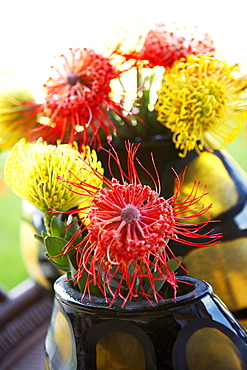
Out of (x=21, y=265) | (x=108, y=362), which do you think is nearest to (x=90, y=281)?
(x=108, y=362)

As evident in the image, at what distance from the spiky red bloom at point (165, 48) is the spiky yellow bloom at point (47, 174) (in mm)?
80

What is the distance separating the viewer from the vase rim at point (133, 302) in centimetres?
18

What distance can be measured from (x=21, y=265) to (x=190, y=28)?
0.73 meters

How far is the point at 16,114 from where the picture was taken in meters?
0.29

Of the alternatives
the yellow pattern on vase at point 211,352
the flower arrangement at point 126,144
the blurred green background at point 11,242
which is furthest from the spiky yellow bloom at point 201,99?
the blurred green background at point 11,242

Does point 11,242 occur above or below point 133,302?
below

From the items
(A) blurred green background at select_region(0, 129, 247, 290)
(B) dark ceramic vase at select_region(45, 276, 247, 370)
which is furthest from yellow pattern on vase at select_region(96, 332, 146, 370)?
(A) blurred green background at select_region(0, 129, 247, 290)

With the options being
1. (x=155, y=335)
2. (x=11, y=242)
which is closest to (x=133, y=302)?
(x=155, y=335)

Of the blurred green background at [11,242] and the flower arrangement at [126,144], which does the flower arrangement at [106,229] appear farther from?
the blurred green background at [11,242]

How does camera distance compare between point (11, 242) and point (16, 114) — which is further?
point (11, 242)

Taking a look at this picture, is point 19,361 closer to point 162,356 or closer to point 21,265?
point 162,356

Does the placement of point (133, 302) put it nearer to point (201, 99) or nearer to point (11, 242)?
point (201, 99)

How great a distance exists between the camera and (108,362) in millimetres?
178

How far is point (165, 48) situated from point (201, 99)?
39 mm
